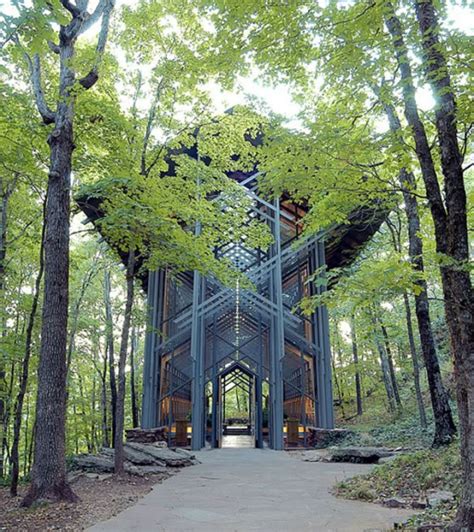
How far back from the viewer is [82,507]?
4570mm

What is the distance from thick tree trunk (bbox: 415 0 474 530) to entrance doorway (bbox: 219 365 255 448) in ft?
36.7

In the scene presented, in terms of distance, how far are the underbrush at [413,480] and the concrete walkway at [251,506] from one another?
11.7 inches

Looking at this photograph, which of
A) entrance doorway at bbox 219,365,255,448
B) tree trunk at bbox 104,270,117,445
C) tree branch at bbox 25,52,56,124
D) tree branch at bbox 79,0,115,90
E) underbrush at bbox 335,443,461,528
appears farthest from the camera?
entrance doorway at bbox 219,365,255,448

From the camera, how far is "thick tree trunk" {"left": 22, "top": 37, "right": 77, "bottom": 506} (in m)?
4.74

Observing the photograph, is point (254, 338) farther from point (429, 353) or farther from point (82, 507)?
point (82, 507)

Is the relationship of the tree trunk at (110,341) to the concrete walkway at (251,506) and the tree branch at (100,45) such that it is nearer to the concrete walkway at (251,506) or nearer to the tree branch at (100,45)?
the concrete walkway at (251,506)

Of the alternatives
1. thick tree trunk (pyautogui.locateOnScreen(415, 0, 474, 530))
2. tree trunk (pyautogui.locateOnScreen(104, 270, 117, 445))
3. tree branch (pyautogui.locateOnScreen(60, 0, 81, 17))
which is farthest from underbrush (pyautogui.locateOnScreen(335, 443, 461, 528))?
tree trunk (pyautogui.locateOnScreen(104, 270, 117, 445))

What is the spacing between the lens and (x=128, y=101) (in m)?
7.86

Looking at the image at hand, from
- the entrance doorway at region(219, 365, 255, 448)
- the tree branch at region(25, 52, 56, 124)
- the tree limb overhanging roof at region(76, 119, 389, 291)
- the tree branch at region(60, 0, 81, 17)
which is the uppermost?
the tree branch at region(60, 0, 81, 17)

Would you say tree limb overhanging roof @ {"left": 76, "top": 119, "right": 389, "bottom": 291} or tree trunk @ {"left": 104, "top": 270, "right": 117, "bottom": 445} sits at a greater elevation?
tree limb overhanging roof @ {"left": 76, "top": 119, "right": 389, "bottom": 291}

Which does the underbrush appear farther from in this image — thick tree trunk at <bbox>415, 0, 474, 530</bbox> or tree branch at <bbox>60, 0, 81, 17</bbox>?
tree branch at <bbox>60, 0, 81, 17</bbox>

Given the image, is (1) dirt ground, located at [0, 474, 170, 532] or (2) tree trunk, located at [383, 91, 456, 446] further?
(2) tree trunk, located at [383, 91, 456, 446]

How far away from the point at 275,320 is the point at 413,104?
9.01 meters

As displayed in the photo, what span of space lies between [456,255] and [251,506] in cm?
350
